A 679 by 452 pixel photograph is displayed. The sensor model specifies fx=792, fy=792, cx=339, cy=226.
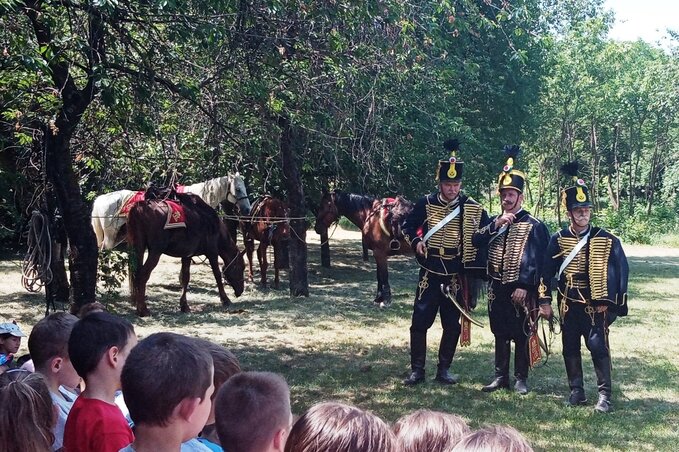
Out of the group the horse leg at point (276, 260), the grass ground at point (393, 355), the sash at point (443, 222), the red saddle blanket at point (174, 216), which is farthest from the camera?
the horse leg at point (276, 260)

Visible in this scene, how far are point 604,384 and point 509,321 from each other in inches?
38.5

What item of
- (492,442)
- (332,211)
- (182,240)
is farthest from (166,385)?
(332,211)

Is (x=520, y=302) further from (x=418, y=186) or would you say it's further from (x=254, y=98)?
(x=418, y=186)

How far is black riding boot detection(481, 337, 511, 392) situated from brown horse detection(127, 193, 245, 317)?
537 centimetres

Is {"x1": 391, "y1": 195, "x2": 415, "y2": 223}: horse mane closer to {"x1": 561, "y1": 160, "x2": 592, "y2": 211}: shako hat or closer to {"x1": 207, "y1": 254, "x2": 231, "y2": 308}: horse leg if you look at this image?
{"x1": 207, "y1": 254, "x2": 231, "y2": 308}: horse leg

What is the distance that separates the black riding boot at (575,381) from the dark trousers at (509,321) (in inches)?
19.0

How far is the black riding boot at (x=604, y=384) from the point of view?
6.55 meters

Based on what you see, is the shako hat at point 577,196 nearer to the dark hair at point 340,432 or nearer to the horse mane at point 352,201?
the dark hair at point 340,432

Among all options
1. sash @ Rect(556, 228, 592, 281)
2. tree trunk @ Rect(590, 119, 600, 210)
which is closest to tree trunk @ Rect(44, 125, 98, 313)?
sash @ Rect(556, 228, 592, 281)

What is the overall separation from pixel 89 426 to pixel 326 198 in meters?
11.3

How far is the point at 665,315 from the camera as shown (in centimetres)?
1192

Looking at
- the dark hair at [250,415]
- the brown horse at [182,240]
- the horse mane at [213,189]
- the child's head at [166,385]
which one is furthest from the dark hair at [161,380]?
the horse mane at [213,189]

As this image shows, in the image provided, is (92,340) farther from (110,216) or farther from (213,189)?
(213,189)

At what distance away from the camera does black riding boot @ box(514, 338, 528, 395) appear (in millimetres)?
7152
